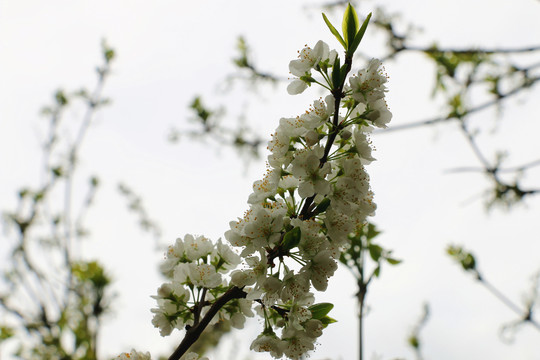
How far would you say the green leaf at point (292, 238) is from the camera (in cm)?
114

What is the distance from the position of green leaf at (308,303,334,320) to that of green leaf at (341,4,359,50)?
84 cm

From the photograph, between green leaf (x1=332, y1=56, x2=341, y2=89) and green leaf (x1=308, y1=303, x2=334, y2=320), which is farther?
green leaf (x1=308, y1=303, x2=334, y2=320)

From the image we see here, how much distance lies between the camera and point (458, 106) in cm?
343

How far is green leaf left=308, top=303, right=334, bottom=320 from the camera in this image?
138 centimetres

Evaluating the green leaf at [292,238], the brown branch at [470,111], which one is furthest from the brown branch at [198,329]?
the brown branch at [470,111]

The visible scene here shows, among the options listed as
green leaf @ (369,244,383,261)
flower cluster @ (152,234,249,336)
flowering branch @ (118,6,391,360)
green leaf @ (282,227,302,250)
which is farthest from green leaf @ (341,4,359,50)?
green leaf @ (369,244,383,261)

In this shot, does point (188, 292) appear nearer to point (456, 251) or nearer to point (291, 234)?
point (291, 234)

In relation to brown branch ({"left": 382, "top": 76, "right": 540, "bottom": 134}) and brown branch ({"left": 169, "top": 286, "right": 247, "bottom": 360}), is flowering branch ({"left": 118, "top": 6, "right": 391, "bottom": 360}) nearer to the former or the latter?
brown branch ({"left": 169, "top": 286, "right": 247, "bottom": 360})

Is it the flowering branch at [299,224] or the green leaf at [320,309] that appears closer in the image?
the flowering branch at [299,224]

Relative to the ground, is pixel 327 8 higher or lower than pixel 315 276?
higher

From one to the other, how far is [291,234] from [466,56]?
3129 millimetres

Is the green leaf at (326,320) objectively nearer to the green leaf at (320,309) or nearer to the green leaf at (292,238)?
the green leaf at (320,309)

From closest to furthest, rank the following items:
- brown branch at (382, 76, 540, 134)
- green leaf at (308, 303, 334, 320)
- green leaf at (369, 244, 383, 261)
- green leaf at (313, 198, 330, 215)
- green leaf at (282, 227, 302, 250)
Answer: green leaf at (282, 227, 302, 250)
green leaf at (313, 198, 330, 215)
green leaf at (308, 303, 334, 320)
green leaf at (369, 244, 383, 261)
brown branch at (382, 76, 540, 134)

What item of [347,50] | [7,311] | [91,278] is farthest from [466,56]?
[7,311]
